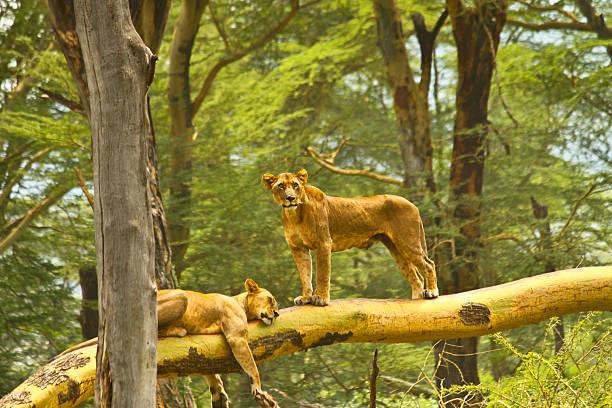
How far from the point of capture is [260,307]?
14.9 feet

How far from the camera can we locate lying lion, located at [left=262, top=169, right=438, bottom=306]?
4.65m

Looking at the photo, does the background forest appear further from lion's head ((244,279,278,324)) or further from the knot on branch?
Result: lion's head ((244,279,278,324))

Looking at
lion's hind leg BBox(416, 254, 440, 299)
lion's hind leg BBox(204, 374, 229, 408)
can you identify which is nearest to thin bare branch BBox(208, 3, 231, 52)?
lion's hind leg BBox(416, 254, 440, 299)

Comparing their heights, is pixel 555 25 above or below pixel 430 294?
above

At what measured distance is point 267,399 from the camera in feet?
13.9

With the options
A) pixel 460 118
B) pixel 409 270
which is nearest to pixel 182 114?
pixel 460 118

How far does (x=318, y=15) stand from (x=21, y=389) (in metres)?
10.4

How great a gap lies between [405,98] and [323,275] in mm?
5008

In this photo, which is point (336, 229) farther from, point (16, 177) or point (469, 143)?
point (16, 177)

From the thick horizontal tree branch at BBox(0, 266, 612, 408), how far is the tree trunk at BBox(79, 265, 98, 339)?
5213 mm

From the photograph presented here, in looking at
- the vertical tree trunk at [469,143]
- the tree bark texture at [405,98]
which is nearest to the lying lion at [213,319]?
the vertical tree trunk at [469,143]

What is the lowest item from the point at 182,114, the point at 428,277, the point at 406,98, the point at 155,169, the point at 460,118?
the point at 428,277

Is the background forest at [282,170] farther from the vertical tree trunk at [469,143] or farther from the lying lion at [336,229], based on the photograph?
the lying lion at [336,229]

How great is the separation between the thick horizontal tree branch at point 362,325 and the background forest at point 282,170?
339cm
